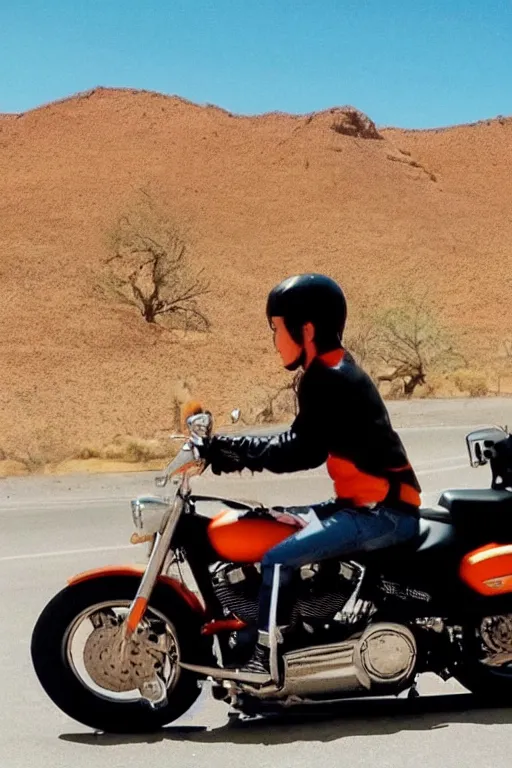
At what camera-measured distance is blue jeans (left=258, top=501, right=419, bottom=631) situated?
456 centimetres

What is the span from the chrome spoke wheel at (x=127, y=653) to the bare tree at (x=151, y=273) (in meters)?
38.1

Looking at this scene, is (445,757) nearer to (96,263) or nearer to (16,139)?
(96,263)

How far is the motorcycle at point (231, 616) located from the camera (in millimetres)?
4656

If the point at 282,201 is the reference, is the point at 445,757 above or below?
below

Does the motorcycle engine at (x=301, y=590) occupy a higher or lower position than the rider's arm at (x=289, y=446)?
lower

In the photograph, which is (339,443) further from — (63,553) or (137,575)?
(63,553)

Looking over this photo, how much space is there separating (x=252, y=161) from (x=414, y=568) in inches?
3253

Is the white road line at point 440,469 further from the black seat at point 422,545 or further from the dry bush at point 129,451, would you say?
the black seat at point 422,545

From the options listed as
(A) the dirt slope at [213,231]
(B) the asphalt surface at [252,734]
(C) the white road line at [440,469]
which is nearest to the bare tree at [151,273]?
(A) the dirt slope at [213,231]

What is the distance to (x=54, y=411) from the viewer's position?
29141mm

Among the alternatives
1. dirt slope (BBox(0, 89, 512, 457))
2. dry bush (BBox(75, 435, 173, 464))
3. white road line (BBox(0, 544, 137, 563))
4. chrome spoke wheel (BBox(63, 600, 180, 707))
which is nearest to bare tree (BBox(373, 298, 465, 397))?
dirt slope (BBox(0, 89, 512, 457))

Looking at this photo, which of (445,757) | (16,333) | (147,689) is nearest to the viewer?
(445,757)

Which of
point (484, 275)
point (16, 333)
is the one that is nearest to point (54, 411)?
point (16, 333)

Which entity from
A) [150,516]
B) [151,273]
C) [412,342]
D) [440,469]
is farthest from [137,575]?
[151,273]
